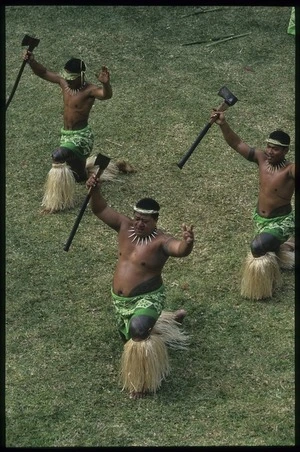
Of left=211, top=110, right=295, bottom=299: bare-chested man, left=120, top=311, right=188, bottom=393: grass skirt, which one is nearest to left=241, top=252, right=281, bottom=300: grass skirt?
left=211, top=110, right=295, bottom=299: bare-chested man

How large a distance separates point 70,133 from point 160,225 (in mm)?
1108

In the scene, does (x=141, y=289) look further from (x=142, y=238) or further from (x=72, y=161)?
(x=72, y=161)

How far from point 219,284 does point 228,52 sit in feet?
14.0

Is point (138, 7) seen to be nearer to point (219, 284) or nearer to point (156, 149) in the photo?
point (156, 149)

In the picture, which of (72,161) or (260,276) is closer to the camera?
(260,276)

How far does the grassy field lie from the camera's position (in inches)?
213

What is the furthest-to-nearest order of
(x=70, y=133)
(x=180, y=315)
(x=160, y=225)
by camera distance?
(x=70, y=133) → (x=160, y=225) → (x=180, y=315)

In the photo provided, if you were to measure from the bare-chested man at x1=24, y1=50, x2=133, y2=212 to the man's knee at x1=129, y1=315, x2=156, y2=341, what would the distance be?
2.16 metres

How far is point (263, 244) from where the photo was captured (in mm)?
6387

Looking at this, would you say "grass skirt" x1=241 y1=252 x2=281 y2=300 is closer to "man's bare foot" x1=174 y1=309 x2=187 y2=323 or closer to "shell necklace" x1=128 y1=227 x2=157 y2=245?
"man's bare foot" x1=174 y1=309 x2=187 y2=323

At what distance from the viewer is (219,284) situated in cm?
662

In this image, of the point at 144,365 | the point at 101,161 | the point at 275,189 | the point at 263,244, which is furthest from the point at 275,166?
the point at 144,365
